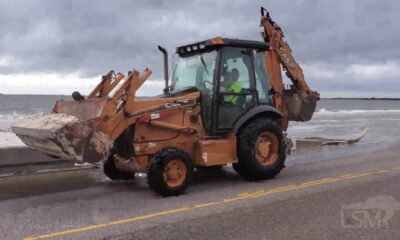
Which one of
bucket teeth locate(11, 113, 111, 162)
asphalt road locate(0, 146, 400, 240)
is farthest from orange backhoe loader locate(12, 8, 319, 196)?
asphalt road locate(0, 146, 400, 240)

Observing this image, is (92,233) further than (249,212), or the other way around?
(249,212)

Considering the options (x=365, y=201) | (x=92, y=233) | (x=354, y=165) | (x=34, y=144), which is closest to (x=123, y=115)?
(x=34, y=144)

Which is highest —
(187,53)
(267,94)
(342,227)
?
(187,53)

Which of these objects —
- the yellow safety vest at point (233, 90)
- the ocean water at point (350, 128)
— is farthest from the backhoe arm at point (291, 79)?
the ocean water at point (350, 128)

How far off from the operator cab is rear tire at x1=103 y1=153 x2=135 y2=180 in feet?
5.63

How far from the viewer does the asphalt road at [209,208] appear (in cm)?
606

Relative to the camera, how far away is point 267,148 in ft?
32.1

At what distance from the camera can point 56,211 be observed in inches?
278

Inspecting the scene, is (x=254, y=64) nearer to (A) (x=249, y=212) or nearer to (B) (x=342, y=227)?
(A) (x=249, y=212)

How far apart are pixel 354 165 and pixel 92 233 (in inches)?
296

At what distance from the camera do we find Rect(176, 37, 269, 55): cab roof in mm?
9159

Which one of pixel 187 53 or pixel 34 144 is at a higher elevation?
pixel 187 53

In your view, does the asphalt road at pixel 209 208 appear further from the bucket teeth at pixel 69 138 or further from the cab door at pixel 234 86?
the cab door at pixel 234 86

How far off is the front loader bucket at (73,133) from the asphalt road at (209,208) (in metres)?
0.78
